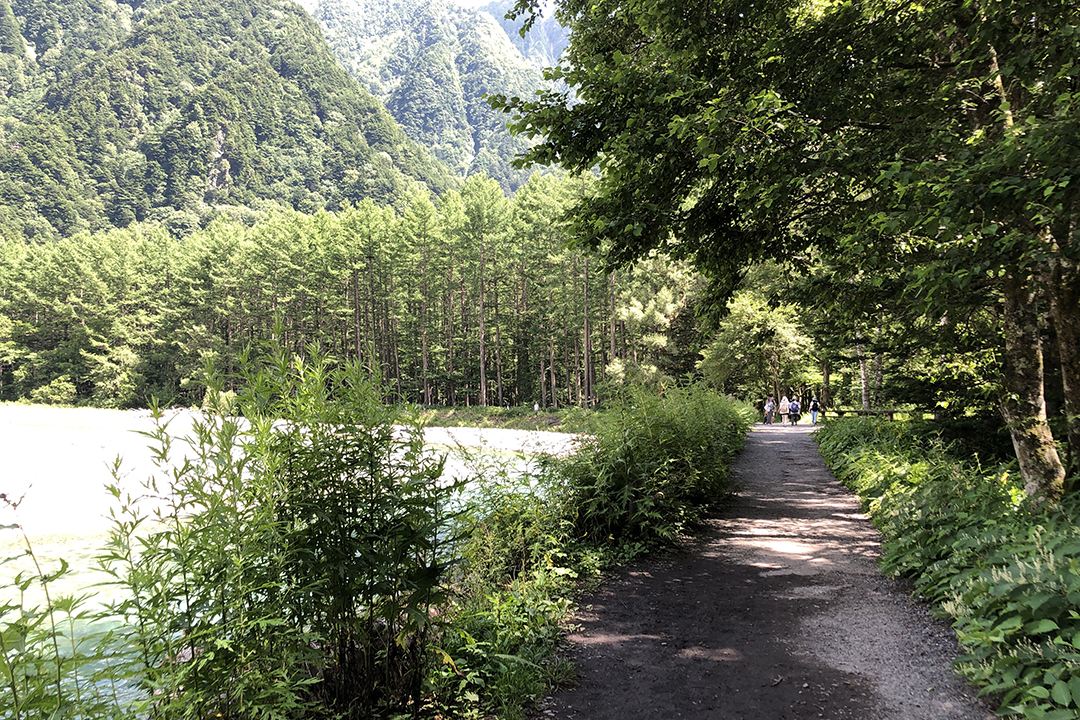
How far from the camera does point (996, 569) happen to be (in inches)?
166

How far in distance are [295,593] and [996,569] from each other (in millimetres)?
4695

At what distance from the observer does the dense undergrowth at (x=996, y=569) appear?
3195 mm

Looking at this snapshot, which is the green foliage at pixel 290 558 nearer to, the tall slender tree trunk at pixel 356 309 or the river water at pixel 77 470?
the river water at pixel 77 470

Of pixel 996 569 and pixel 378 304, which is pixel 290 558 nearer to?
pixel 996 569

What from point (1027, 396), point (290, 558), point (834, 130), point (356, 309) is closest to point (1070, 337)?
point (1027, 396)

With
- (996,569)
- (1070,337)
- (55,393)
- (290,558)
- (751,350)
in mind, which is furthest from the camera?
(55,393)

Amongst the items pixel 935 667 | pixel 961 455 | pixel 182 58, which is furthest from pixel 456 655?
pixel 182 58

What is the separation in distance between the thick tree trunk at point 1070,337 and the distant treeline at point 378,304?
24.9 m

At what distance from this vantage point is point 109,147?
129750mm

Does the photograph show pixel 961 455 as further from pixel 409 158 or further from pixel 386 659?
pixel 409 158

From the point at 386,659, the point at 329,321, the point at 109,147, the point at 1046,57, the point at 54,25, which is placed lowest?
the point at 386,659

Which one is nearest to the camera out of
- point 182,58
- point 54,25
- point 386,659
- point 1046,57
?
point 386,659

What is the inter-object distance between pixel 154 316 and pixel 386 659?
219 ft

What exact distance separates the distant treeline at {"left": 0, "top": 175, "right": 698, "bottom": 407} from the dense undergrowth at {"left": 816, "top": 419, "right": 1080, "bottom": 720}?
24.4 m
